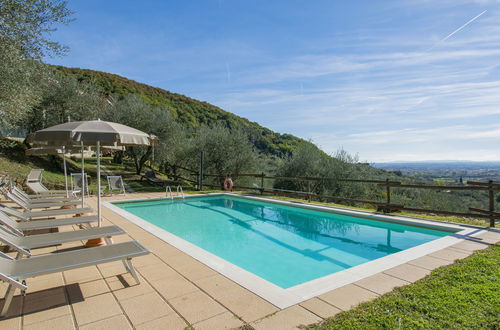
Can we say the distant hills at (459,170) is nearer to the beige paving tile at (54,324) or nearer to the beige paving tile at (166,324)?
the beige paving tile at (166,324)

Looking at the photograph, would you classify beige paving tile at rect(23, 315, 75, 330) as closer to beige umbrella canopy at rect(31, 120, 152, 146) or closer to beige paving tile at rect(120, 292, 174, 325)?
beige paving tile at rect(120, 292, 174, 325)

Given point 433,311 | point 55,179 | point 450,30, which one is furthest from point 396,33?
point 55,179

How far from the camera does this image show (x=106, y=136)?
4059 mm

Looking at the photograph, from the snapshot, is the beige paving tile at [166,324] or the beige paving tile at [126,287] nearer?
the beige paving tile at [166,324]

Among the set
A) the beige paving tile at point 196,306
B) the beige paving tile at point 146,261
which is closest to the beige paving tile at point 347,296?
the beige paving tile at point 196,306

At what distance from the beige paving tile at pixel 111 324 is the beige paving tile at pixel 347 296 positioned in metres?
1.87

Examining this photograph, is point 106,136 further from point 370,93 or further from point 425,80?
point 370,93

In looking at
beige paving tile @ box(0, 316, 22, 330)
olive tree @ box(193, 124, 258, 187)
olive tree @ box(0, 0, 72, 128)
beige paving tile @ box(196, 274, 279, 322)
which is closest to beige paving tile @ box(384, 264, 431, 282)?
beige paving tile @ box(196, 274, 279, 322)

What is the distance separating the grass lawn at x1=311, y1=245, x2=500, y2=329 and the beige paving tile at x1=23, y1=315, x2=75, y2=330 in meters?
2.07

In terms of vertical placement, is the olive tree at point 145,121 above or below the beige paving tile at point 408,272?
above

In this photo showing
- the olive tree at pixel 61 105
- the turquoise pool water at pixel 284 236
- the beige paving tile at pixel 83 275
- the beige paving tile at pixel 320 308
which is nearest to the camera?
the beige paving tile at pixel 320 308

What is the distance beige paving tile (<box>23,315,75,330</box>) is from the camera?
2355 millimetres

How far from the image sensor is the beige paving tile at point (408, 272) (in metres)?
3.46

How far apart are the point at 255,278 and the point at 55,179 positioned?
13.6m
